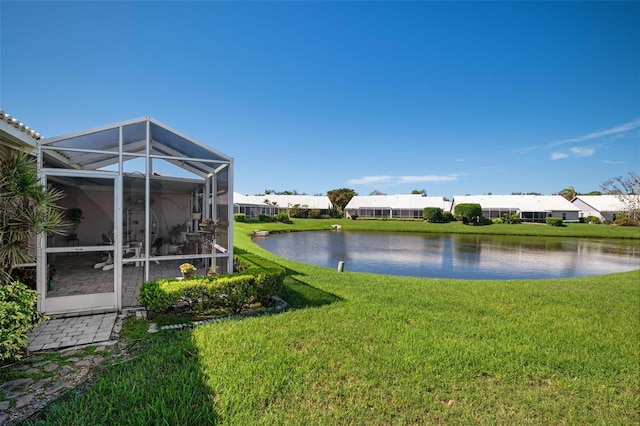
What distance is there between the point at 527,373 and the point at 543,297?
16.1 feet

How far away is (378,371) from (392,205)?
4675cm

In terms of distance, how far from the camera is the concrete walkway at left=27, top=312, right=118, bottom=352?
4030 mm

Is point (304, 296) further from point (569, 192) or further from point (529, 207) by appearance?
point (569, 192)

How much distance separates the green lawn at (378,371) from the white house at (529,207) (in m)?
→ 43.5

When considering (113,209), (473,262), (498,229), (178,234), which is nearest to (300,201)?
(498,229)

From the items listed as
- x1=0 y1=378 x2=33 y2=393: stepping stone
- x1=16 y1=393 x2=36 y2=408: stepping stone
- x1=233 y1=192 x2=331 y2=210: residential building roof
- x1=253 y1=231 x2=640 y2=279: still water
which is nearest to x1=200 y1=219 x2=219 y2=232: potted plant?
x1=0 y1=378 x2=33 y2=393: stepping stone

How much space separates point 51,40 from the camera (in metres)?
7.60

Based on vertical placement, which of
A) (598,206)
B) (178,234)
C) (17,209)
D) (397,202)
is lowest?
(178,234)

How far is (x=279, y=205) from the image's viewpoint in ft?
170

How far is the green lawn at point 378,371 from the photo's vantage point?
2773 millimetres

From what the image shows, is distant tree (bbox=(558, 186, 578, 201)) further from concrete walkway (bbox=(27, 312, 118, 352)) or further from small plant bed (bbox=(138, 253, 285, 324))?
concrete walkway (bbox=(27, 312, 118, 352))

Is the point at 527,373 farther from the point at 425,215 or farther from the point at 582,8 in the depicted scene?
the point at 425,215

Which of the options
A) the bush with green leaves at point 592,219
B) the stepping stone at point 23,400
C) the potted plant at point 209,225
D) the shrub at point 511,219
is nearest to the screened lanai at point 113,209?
the potted plant at point 209,225

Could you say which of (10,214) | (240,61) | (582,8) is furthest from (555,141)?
(10,214)
